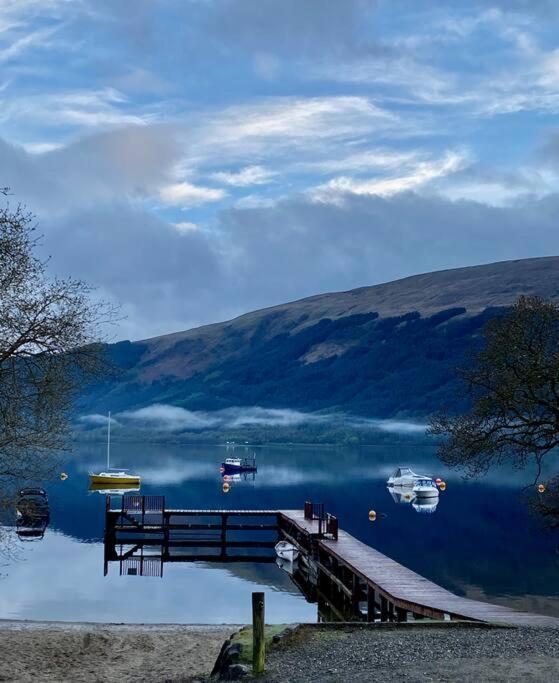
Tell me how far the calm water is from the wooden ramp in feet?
9.94

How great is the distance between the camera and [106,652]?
31562 mm

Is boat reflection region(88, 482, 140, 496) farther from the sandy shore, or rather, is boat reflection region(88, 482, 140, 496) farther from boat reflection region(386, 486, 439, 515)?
the sandy shore

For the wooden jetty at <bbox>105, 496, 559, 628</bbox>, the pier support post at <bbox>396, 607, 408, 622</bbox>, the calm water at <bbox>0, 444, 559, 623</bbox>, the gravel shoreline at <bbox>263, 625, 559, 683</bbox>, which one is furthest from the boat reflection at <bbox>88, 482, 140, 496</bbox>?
the gravel shoreline at <bbox>263, 625, 559, 683</bbox>

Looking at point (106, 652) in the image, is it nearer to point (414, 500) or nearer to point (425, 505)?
point (425, 505)

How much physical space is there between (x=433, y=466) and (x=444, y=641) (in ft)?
585

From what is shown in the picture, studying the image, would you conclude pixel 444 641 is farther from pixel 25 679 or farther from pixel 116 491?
pixel 116 491

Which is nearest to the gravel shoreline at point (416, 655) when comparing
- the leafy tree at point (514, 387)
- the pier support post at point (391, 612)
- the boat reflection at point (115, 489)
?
the pier support post at point (391, 612)

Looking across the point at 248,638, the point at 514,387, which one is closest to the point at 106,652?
the point at 248,638

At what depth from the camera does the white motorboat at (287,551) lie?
56969 mm

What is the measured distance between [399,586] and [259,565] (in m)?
26.7

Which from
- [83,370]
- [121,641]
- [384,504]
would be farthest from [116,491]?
[83,370]

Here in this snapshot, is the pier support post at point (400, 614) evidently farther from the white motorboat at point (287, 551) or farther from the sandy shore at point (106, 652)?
the white motorboat at point (287, 551)

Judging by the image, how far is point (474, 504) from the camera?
4380 inches

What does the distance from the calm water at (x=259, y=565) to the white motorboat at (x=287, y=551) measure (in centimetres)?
105
